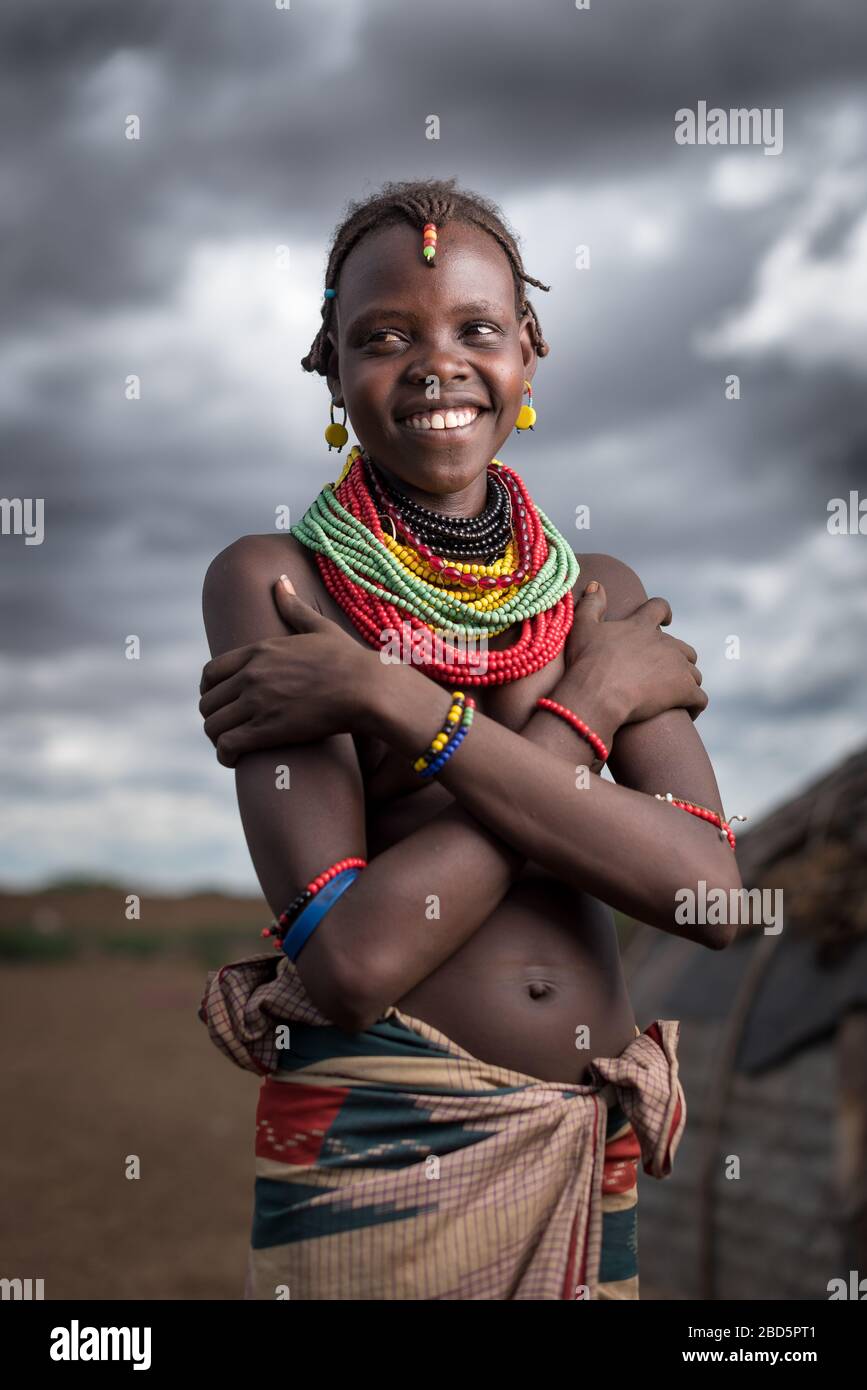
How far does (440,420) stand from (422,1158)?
58.9 inches

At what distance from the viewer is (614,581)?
3256 millimetres

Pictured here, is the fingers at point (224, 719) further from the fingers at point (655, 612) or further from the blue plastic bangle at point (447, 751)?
the fingers at point (655, 612)

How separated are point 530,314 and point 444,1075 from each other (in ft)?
5.85

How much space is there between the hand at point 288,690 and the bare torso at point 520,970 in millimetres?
271

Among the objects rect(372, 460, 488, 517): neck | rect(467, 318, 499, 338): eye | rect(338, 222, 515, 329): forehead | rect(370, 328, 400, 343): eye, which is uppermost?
rect(338, 222, 515, 329): forehead

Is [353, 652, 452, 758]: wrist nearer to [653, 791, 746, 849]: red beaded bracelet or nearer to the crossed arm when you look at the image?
the crossed arm

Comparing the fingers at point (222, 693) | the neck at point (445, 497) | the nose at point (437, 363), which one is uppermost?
the nose at point (437, 363)

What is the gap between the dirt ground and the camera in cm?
1098

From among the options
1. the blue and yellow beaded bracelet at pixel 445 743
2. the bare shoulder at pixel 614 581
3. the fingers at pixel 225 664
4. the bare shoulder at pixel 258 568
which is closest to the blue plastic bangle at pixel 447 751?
the blue and yellow beaded bracelet at pixel 445 743

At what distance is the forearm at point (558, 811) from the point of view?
8.32ft

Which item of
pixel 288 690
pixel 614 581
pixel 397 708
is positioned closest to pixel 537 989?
pixel 397 708

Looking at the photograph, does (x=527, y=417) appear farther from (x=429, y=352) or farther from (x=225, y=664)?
(x=225, y=664)

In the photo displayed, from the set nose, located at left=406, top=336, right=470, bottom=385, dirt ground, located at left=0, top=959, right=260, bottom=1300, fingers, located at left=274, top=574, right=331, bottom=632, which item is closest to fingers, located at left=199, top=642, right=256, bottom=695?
fingers, located at left=274, top=574, right=331, bottom=632

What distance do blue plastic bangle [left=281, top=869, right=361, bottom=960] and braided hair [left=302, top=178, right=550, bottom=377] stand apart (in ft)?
4.29
